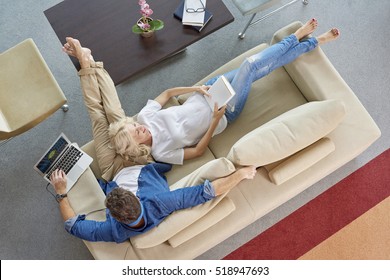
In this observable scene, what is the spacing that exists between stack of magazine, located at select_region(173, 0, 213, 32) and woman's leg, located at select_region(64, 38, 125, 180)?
0.63 metres

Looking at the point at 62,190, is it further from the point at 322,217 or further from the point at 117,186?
the point at 322,217

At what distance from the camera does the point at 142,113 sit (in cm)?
248

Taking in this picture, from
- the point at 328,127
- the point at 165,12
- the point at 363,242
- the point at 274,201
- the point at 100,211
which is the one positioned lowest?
the point at 363,242

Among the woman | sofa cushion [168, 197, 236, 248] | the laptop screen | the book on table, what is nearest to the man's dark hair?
sofa cushion [168, 197, 236, 248]

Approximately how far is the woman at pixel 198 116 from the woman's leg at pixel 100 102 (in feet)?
0.40

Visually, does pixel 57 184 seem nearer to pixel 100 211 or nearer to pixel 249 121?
pixel 100 211

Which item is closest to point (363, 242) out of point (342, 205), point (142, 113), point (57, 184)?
point (342, 205)

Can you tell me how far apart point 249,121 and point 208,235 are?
2.68 ft

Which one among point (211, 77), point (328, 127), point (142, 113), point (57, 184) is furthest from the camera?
point (211, 77)

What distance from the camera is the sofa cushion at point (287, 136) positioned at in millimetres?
2070

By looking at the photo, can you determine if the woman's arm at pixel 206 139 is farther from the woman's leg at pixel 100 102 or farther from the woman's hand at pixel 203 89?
the woman's leg at pixel 100 102

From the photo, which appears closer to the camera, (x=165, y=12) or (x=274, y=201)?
(x=274, y=201)

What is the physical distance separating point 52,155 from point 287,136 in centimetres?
145

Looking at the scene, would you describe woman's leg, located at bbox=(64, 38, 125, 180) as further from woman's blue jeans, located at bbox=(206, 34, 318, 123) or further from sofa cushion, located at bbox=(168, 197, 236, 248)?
woman's blue jeans, located at bbox=(206, 34, 318, 123)
